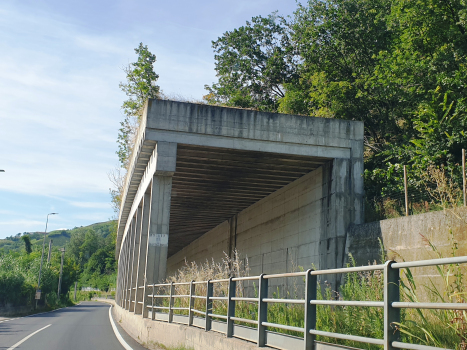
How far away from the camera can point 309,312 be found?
Result: 5.67 metres

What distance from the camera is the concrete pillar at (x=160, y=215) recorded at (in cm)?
1684

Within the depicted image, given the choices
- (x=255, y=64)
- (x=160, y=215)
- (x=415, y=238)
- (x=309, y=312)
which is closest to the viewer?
(x=309, y=312)

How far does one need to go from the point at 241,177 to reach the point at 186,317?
34.0 ft

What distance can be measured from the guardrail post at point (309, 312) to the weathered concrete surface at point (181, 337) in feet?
4.58

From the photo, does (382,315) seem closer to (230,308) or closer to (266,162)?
(230,308)

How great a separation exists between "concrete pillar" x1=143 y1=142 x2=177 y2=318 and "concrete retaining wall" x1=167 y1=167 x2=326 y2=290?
3134mm

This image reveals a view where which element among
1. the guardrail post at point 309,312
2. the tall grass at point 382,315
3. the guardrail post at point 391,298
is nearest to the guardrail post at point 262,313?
the tall grass at point 382,315

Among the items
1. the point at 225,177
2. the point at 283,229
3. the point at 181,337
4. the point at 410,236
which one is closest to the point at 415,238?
the point at 410,236

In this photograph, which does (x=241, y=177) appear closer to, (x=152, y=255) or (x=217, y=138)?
(x=217, y=138)

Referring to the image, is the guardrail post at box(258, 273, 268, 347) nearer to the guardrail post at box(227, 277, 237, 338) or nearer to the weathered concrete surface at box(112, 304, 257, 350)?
the weathered concrete surface at box(112, 304, 257, 350)

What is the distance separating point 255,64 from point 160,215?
86.0ft

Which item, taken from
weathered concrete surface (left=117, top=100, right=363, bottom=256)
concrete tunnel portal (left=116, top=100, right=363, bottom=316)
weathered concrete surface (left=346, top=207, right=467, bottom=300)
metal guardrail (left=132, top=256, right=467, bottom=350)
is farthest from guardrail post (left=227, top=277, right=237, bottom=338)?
weathered concrete surface (left=117, top=100, right=363, bottom=256)

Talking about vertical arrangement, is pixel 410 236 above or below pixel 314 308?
above

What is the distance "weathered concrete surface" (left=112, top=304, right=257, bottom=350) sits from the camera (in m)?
7.74
